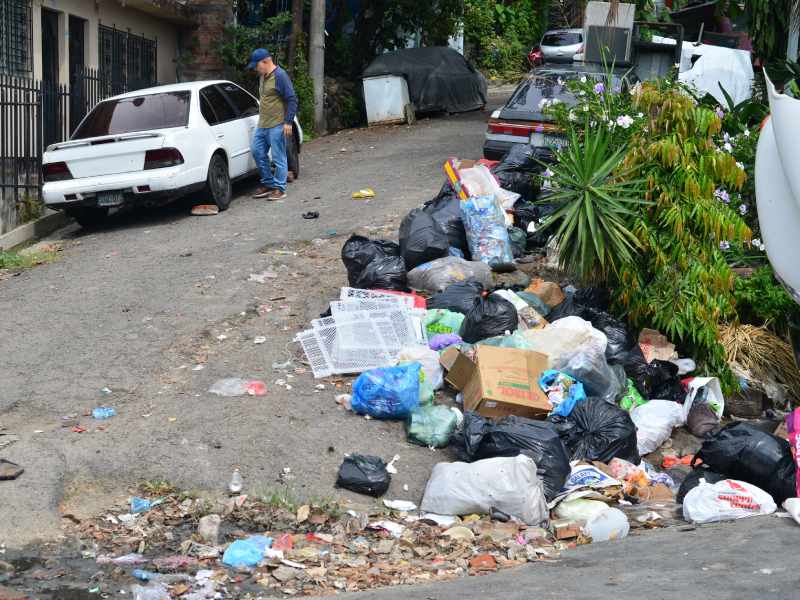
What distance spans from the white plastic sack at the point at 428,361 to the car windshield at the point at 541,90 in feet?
19.6

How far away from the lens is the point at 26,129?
40.4 ft

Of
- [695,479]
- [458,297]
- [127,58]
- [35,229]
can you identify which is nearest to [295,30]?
[127,58]

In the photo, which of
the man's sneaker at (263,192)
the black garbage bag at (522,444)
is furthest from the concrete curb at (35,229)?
the black garbage bag at (522,444)

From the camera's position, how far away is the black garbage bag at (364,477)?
5.96 m

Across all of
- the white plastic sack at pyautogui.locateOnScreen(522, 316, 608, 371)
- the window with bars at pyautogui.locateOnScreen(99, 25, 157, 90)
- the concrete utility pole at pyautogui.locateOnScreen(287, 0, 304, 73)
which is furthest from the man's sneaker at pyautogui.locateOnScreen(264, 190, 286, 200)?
the concrete utility pole at pyautogui.locateOnScreen(287, 0, 304, 73)

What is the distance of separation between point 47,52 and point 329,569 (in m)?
11.2

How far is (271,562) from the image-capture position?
510 centimetres

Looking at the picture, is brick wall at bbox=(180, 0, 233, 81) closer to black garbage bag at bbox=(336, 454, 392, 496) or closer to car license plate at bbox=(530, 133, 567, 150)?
car license plate at bbox=(530, 133, 567, 150)

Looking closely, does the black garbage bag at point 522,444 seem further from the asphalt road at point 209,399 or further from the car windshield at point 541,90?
the car windshield at point 541,90

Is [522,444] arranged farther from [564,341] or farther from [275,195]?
[275,195]

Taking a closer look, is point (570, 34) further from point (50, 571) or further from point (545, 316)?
point (50, 571)

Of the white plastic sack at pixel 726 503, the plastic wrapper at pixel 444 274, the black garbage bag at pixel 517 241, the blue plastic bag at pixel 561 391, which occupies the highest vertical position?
the black garbage bag at pixel 517 241

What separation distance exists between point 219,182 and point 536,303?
518cm

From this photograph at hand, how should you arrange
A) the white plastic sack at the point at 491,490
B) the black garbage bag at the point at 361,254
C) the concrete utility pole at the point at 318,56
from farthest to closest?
the concrete utility pole at the point at 318,56 → the black garbage bag at the point at 361,254 → the white plastic sack at the point at 491,490
